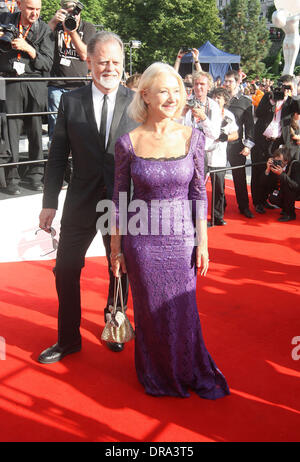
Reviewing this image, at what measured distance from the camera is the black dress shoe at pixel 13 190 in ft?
16.6

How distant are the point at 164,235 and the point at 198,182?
35 cm

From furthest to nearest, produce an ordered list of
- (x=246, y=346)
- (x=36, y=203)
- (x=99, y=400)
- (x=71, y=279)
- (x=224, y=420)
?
(x=36, y=203) → (x=246, y=346) → (x=71, y=279) → (x=99, y=400) → (x=224, y=420)

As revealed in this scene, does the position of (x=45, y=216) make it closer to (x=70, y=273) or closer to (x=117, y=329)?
(x=70, y=273)

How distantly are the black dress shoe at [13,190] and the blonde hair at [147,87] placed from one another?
281 cm

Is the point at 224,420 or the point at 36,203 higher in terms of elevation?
the point at 36,203

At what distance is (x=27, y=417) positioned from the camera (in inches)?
103

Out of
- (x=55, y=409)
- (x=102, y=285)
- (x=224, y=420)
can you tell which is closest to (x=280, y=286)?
(x=102, y=285)

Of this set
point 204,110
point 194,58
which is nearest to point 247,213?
point 204,110

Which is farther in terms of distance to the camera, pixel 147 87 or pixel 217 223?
pixel 217 223

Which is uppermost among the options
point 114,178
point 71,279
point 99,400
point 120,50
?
point 120,50

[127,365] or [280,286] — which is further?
[280,286]

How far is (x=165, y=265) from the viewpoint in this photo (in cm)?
265
